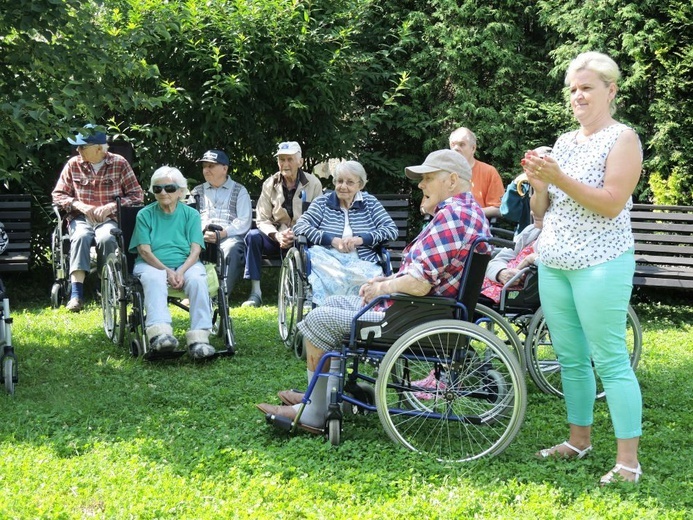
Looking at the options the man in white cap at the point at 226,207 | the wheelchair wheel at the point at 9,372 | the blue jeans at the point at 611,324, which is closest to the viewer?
the blue jeans at the point at 611,324

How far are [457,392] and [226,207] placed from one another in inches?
164

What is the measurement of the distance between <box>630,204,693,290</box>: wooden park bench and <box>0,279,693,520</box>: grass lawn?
1913mm

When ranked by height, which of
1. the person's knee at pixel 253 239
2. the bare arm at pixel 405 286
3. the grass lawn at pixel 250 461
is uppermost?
the bare arm at pixel 405 286

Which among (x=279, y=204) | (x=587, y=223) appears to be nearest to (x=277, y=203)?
(x=279, y=204)

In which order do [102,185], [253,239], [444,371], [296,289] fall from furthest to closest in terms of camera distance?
[253,239], [102,185], [296,289], [444,371]

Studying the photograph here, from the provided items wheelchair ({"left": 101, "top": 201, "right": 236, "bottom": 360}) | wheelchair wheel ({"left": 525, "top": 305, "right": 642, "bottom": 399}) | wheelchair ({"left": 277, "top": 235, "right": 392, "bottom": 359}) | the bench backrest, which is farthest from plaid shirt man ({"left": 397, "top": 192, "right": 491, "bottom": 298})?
the bench backrest

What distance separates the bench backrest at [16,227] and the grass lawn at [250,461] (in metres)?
2.37

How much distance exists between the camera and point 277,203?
298 inches

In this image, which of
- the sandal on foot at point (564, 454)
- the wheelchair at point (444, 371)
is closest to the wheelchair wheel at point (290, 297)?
the wheelchair at point (444, 371)

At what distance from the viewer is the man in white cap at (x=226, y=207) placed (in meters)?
7.60

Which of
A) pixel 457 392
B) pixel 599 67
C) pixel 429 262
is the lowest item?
pixel 457 392

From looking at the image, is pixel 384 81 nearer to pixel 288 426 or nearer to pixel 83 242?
pixel 83 242

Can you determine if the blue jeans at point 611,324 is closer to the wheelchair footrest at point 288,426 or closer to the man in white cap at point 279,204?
the wheelchair footrest at point 288,426

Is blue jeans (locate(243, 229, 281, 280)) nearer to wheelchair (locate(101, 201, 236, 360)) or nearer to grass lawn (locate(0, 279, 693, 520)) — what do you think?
wheelchair (locate(101, 201, 236, 360))
